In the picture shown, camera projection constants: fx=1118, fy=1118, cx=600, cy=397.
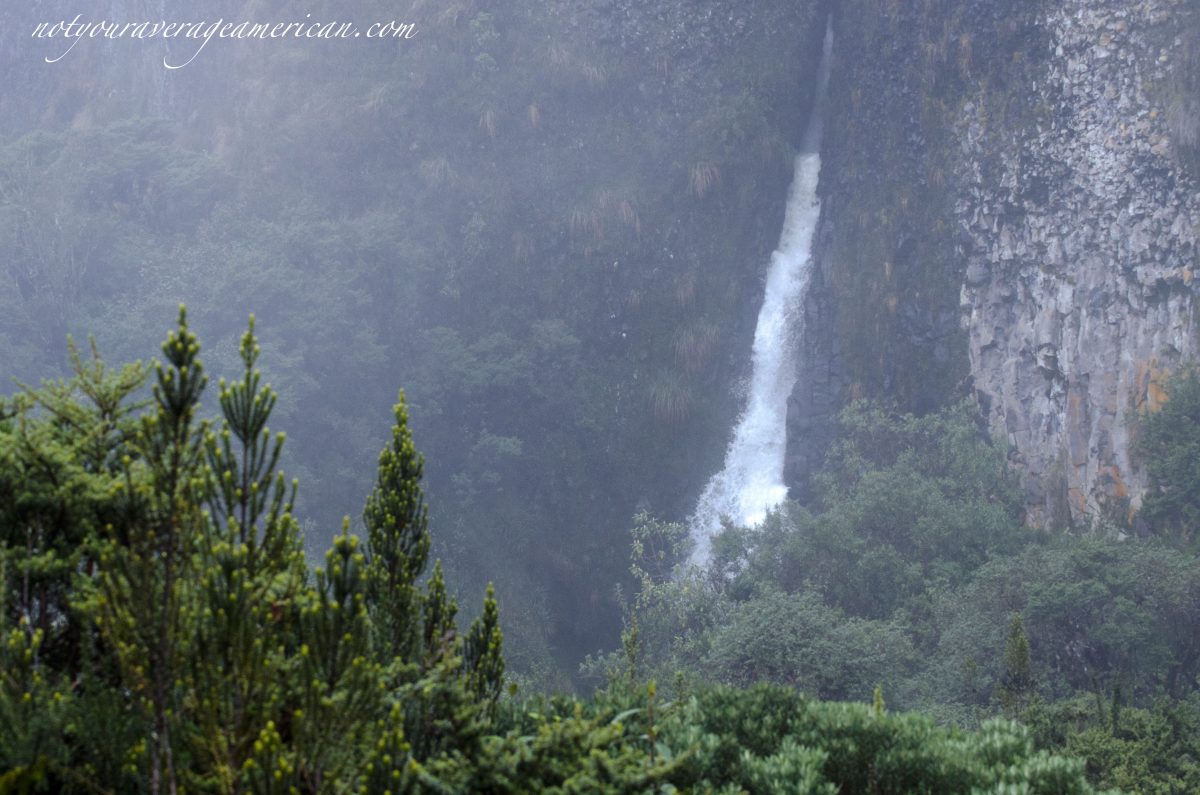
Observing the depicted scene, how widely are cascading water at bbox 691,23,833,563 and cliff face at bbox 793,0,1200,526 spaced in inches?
23.5

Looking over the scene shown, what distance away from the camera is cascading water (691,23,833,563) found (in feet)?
74.2

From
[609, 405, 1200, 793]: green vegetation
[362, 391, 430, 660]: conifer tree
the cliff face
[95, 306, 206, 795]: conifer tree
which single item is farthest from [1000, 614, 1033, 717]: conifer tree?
[95, 306, 206, 795]: conifer tree

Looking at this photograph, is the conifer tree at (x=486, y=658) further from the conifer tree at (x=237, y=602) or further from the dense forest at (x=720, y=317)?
the conifer tree at (x=237, y=602)

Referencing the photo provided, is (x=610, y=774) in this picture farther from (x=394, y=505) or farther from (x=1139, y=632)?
(x=1139, y=632)

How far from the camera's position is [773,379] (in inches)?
933

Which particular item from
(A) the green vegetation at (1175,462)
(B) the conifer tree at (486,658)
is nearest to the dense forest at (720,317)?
(A) the green vegetation at (1175,462)

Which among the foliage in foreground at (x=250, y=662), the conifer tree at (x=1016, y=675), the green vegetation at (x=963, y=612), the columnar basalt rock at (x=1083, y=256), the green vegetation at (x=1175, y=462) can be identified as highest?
the columnar basalt rock at (x=1083, y=256)

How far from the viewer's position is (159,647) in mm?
3812

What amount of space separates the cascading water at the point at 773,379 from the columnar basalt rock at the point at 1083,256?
4.34 metres

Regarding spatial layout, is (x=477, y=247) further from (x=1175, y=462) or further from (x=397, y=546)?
(x=397, y=546)

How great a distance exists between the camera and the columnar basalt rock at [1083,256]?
55.3 ft

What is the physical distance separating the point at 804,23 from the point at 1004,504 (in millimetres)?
12578

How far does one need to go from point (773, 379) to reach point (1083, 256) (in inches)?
282

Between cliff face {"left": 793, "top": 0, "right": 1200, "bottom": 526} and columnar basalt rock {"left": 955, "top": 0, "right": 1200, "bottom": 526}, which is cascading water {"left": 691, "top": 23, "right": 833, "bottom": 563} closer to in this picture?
cliff face {"left": 793, "top": 0, "right": 1200, "bottom": 526}
